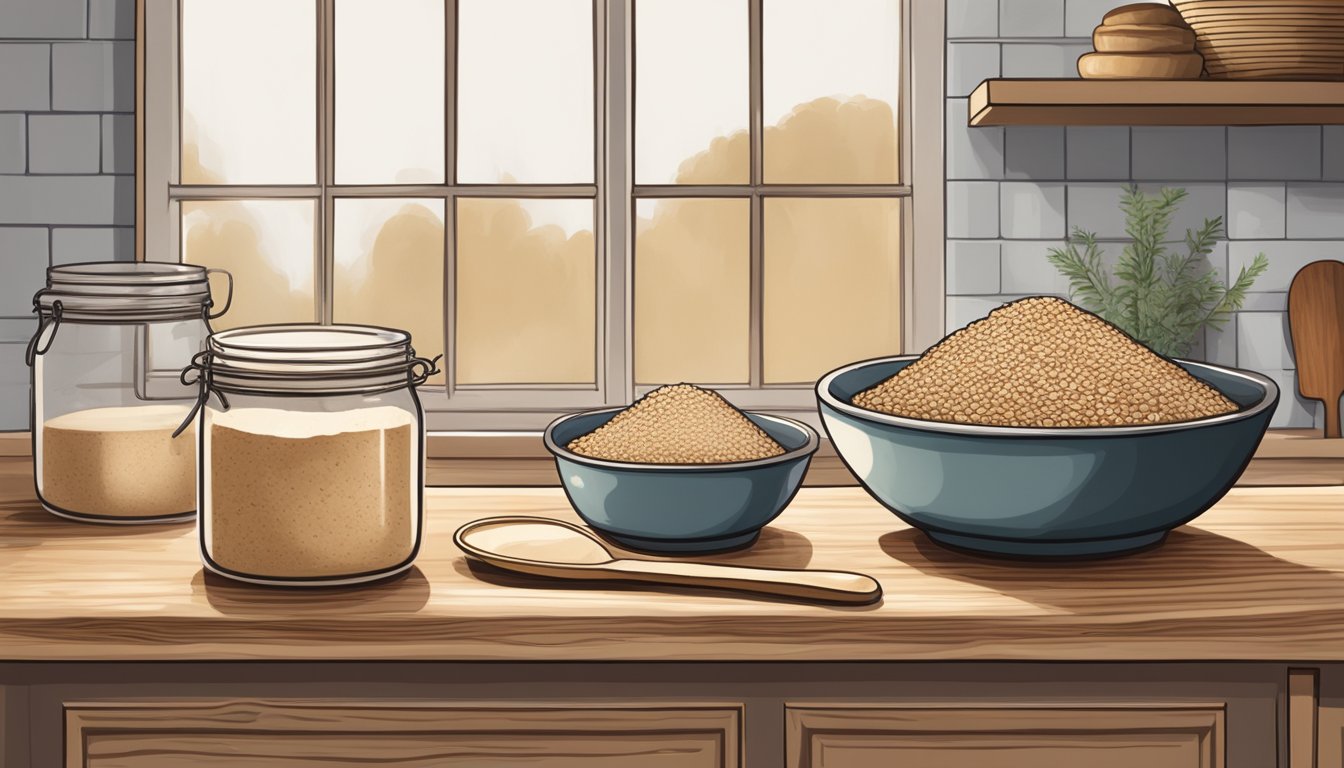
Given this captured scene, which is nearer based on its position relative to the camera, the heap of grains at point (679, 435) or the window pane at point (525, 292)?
the heap of grains at point (679, 435)

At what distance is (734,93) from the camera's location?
256 centimetres

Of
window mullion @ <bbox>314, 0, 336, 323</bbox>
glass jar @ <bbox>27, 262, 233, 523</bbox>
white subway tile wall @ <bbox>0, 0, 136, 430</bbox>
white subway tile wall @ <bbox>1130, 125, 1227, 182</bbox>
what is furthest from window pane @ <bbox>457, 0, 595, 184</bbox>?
glass jar @ <bbox>27, 262, 233, 523</bbox>

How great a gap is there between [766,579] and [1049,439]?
0.28m

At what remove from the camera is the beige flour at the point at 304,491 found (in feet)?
3.38

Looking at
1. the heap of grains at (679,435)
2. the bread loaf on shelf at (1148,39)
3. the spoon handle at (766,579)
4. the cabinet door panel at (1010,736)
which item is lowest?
the cabinet door panel at (1010,736)

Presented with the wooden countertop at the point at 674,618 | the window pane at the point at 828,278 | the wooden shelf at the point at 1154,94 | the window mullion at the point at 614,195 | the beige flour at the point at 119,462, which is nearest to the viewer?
the wooden countertop at the point at 674,618

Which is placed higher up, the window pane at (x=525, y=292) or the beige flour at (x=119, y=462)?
the window pane at (x=525, y=292)

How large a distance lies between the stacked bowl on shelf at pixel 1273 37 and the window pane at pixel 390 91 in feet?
4.96

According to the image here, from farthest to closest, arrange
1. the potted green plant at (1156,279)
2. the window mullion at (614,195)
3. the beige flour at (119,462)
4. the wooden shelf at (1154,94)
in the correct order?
the window mullion at (614,195) < the potted green plant at (1156,279) < the wooden shelf at (1154,94) < the beige flour at (119,462)

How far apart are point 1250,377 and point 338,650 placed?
95 centimetres

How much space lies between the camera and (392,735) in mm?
1018

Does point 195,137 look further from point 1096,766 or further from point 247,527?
point 1096,766

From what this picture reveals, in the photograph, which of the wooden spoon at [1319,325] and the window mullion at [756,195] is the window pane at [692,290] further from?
the wooden spoon at [1319,325]

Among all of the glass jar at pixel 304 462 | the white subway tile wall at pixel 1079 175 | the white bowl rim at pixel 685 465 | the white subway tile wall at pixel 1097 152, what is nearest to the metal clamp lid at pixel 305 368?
the glass jar at pixel 304 462
